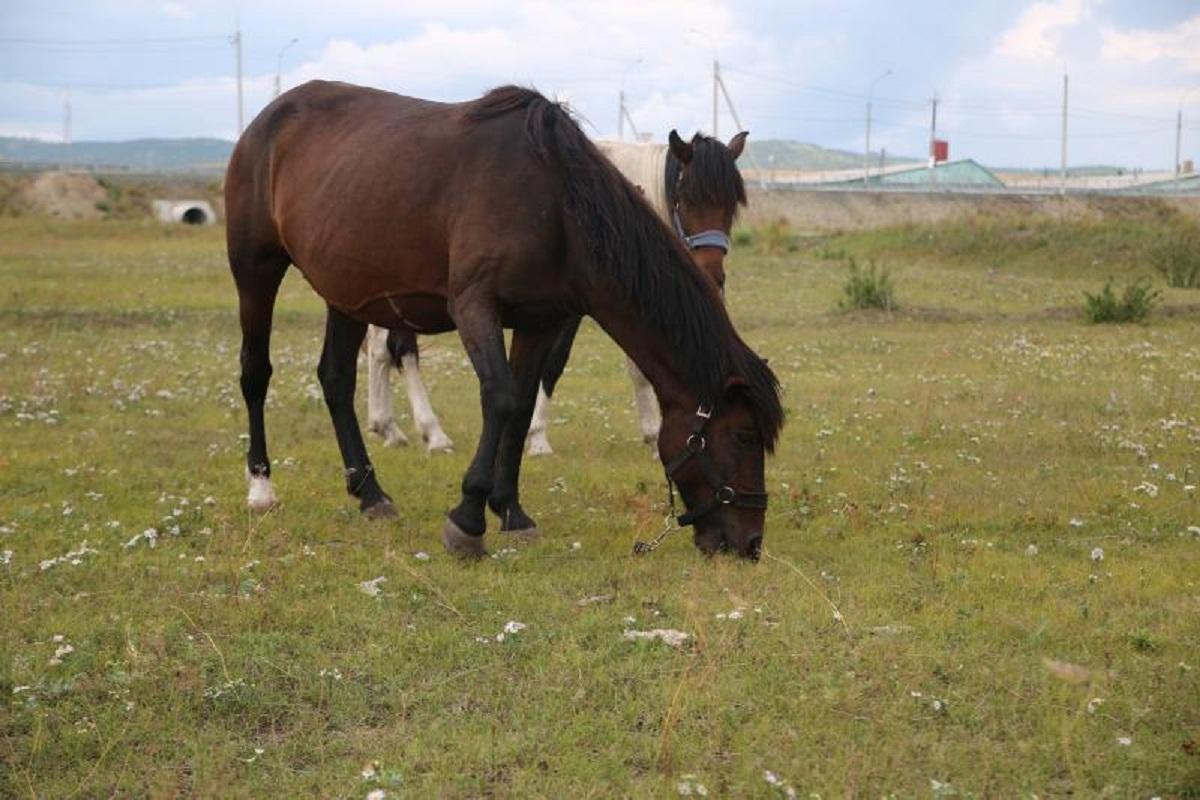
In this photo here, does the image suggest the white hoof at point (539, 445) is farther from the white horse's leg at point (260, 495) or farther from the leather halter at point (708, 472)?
the leather halter at point (708, 472)

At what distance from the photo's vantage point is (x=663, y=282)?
7.32m

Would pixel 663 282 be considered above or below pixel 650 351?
above

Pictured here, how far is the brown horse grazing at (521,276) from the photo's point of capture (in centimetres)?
733

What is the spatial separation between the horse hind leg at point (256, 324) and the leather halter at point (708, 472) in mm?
3492

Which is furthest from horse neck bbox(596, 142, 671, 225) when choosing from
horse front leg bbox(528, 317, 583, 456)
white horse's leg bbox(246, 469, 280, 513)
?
white horse's leg bbox(246, 469, 280, 513)

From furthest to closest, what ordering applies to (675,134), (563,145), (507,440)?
1. (675,134)
2. (507,440)
3. (563,145)

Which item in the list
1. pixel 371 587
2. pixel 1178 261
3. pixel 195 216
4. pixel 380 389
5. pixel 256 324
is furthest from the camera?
pixel 195 216

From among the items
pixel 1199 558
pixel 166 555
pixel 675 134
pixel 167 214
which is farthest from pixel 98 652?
pixel 167 214

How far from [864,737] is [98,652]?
11.2 ft

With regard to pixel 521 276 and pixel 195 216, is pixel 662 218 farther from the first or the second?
pixel 195 216

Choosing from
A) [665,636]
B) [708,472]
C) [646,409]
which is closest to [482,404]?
[708,472]

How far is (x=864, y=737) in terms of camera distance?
16.2 ft

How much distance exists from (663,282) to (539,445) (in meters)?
4.34

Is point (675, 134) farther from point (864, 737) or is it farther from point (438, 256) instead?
point (864, 737)
